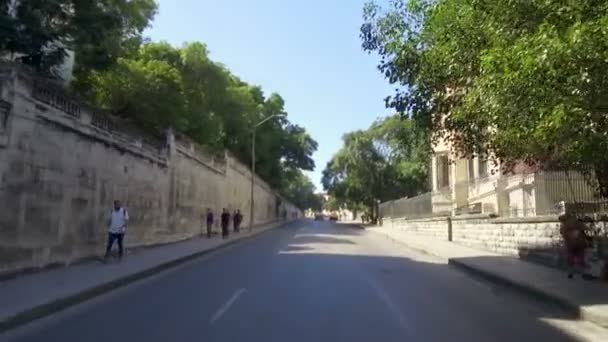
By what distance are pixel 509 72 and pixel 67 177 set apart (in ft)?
38.5

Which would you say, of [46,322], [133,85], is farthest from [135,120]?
[46,322]

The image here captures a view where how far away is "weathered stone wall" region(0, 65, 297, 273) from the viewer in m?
13.4

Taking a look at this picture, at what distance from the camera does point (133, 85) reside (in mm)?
29156

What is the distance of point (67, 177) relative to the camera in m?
16.4

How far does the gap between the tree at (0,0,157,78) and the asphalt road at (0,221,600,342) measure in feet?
22.8

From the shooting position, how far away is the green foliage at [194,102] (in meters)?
29.4

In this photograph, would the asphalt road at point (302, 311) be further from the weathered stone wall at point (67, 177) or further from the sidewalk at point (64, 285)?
the weathered stone wall at point (67, 177)

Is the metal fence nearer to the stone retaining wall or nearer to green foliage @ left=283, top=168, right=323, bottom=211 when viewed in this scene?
the stone retaining wall

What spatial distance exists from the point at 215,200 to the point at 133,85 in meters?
13.9

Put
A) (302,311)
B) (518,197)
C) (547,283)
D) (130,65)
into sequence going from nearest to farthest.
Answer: (302,311) < (547,283) < (518,197) < (130,65)

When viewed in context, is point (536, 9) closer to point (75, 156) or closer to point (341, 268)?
point (341, 268)

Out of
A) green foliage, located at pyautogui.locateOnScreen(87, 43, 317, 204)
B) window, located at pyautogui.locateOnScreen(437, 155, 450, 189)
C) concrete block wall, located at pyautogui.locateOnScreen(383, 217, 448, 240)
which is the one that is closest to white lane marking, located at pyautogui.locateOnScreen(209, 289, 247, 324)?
green foliage, located at pyautogui.locateOnScreen(87, 43, 317, 204)

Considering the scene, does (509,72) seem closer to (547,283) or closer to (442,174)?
(547,283)

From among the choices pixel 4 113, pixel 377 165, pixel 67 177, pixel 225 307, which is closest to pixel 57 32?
pixel 67 177
